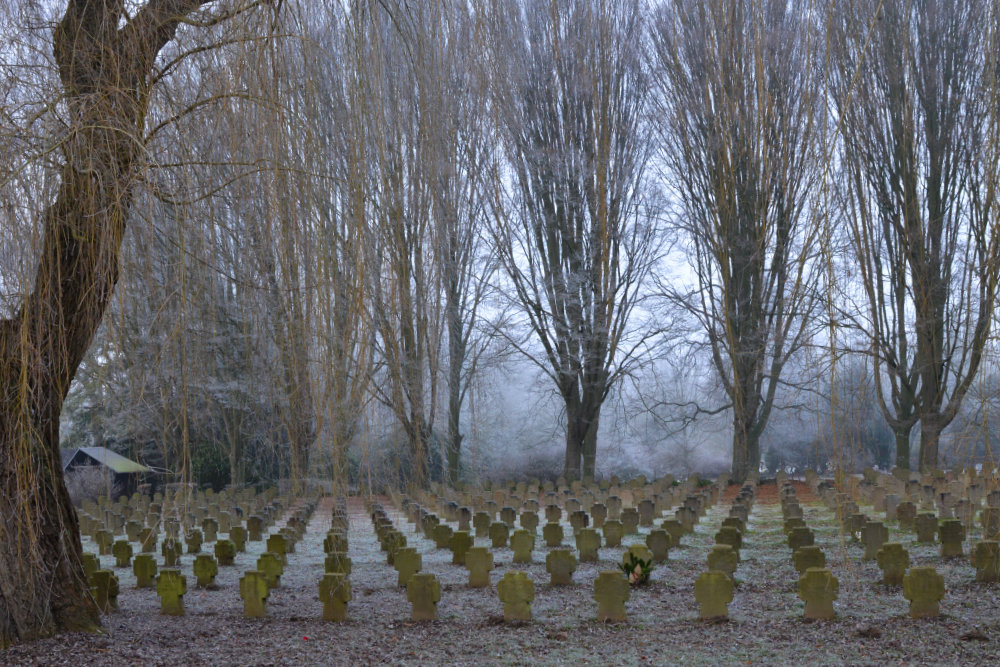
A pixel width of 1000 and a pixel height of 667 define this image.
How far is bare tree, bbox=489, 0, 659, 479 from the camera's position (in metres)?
16.2

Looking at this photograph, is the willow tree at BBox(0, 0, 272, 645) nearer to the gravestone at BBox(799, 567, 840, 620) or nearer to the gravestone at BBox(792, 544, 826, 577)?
the gravestone at BBox(799, 567, 840, 620)

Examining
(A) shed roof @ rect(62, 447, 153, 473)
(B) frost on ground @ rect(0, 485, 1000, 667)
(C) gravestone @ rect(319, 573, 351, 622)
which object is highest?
(A) shed roof @ rect(62, 447, 153, 473)

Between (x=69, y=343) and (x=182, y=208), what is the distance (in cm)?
133

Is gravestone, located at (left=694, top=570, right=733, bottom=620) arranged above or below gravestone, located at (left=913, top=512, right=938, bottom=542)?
below

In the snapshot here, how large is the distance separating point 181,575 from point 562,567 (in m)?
2.70

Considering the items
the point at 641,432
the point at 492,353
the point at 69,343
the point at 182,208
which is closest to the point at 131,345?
the point at 69,343

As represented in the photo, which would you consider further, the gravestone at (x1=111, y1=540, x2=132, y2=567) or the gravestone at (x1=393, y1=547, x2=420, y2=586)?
the gravestone at (x1=111, y1=540, x2=132, y2=567)

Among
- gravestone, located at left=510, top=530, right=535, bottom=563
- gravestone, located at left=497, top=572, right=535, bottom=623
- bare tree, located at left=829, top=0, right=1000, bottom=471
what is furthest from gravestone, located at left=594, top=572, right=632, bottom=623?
bare tree, located at left=829, top=0, right=1000, bottom=471

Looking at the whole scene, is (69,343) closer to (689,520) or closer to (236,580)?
(236,580)

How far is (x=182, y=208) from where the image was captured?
3857mm

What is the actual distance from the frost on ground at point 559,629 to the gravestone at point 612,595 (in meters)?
0.11

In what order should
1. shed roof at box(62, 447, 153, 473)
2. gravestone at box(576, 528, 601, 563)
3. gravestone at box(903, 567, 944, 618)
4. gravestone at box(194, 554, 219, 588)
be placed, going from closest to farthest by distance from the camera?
gravestone at box(903, 567, 944, 618)
gravestone at box(194, 554, 219, 588)
gravestone at box(576, 528, 601, 563)
shed roof at box(62, 447, 153, 473)

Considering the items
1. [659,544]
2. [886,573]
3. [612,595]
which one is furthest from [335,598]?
[886,573]

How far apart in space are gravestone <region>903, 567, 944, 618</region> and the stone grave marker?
116 inches
